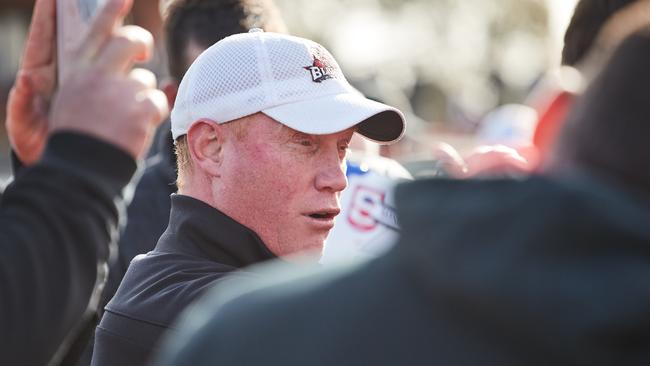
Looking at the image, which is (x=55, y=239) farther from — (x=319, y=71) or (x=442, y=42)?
(x=442, y=42)

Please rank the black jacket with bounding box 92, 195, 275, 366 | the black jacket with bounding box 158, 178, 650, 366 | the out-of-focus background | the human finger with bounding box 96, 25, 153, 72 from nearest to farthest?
1. the black jacket with bounding box 158, 178, 650, 366
2. the human finger with bounding box 96, 25, 153, 72
3. the black jacket with bounding box 92, 195, 275, 366
4. the out-of-focus background

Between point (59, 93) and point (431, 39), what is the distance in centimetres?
3741

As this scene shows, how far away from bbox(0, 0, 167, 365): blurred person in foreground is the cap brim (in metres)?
1.27

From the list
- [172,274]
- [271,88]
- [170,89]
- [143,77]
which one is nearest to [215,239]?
[172,274]

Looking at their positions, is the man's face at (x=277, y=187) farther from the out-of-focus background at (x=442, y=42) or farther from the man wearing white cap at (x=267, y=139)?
the out-of-focus background at (x=442, y=42)

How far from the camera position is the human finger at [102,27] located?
1779mm

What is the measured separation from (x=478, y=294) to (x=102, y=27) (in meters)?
0.77

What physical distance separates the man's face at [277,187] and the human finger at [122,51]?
1.31m

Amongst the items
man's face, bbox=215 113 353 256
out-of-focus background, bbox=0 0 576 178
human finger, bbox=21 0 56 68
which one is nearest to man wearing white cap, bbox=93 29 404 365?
man's face, bbox=215 113 353 256

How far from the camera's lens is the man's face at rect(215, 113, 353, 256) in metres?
3.08

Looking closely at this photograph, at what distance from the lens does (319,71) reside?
3178 millimetres

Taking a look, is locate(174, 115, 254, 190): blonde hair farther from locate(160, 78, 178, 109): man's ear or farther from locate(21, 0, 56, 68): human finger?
locate(160, 78, 178, 109): man's ear

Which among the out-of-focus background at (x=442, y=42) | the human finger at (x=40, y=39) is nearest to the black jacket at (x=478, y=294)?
the human finger at (x=40, y=39)

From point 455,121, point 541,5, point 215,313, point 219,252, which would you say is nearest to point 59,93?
point 215,313
